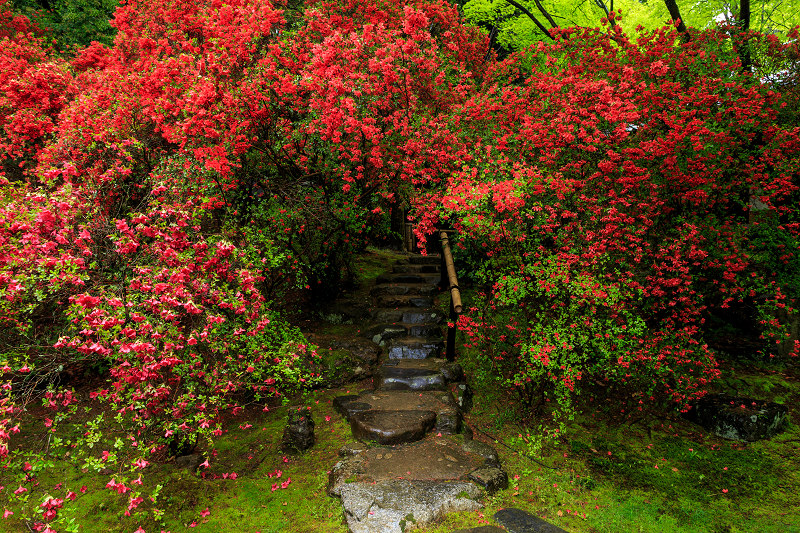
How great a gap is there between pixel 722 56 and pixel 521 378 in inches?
248

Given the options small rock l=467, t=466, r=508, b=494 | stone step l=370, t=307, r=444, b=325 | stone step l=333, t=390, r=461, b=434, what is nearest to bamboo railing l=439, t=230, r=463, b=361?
stone step l=333, t=390, r=461, b=434

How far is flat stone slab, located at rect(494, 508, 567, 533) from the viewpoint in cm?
386

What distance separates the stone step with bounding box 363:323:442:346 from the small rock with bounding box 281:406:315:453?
8.76 feet

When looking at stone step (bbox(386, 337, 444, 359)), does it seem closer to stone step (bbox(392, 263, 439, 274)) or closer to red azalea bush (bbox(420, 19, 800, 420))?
red azalea bush (bbox(420, 19, 800, 420))

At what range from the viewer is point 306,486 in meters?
4.78

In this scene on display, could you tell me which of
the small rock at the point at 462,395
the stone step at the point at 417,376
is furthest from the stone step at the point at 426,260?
the small rock at the point at 462,395

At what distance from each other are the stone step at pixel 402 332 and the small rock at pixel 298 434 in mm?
2669

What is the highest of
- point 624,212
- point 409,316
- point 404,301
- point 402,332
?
point 624,212

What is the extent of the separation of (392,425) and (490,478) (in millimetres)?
1406

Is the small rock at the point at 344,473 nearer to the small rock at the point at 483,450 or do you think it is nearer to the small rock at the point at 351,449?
the small rock at the point at 351,449

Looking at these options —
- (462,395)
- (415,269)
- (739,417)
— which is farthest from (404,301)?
(739,417)

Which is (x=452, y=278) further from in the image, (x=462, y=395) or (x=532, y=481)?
(x=532, y=481)

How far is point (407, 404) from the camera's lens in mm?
6035

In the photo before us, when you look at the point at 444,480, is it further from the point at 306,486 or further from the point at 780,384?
the point at 780,384
